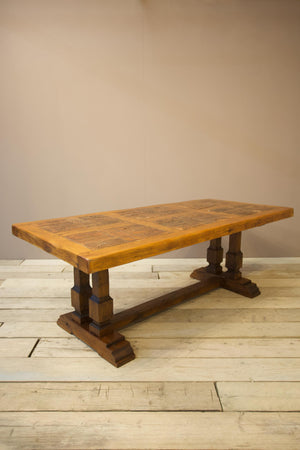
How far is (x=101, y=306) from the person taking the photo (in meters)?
1.68

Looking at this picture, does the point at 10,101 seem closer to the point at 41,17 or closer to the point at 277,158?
the point at 41,17

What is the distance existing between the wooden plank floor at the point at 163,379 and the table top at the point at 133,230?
1.72ft

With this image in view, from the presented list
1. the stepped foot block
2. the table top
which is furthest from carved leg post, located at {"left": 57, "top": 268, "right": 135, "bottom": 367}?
the stepped foot block

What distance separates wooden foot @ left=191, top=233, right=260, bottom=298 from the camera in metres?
2.36

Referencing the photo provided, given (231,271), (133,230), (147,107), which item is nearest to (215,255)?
(231,271)

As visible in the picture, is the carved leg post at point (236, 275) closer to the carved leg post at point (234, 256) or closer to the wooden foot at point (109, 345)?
the carved leg post at point (234, 256)

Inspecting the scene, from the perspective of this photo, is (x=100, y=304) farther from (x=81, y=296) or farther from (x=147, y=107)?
(x=147, y=107)

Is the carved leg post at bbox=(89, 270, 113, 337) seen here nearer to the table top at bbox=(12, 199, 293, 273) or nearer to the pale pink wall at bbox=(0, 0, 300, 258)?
the table top at bbox=(12, 199, 293, 273)

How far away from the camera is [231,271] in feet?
8.13

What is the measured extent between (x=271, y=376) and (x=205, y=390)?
31cm

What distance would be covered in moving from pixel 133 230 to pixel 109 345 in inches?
21.5

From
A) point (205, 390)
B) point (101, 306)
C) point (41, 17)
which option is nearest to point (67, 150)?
point (41, 17)

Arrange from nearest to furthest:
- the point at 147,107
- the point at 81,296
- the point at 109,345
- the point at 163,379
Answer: the point at 163,379
the point at 109,345
the point at 81,296
the point at 147,107

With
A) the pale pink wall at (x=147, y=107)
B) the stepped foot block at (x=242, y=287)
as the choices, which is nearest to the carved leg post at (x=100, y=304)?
the stepped foot block at (x=242, y=287)
